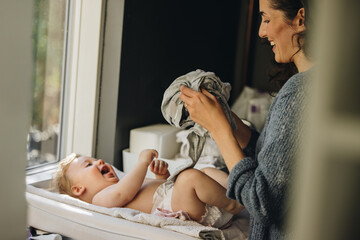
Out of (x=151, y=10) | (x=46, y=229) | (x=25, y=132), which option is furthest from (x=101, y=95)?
(x=25, y=132)

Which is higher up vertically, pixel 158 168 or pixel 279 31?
pixel 279 31

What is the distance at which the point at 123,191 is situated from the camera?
45.7 inches

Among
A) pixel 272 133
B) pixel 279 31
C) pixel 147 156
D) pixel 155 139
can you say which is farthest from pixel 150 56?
pixel 272 133

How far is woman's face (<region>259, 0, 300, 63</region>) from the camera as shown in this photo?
0.93m

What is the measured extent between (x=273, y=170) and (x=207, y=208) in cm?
36

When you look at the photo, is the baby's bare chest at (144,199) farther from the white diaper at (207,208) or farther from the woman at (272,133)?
the woman at (272,133)

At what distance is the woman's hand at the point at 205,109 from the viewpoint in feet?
2.84

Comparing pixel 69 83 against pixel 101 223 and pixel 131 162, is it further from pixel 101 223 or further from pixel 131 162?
pixel 101 223

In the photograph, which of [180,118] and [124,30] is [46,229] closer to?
[180,118]

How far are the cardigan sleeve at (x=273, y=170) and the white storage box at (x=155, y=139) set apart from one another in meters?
0.68

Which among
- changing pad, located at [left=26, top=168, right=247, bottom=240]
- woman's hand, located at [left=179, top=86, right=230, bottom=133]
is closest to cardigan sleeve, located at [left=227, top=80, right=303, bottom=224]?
woman's hand, located at [left=179, top=86, right=230, bottom=133]

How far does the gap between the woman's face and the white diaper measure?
468 millimetres

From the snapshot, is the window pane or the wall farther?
the wall

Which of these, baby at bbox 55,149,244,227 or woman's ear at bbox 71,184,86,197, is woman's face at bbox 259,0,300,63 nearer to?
baby at bbox 55,149,244,227
